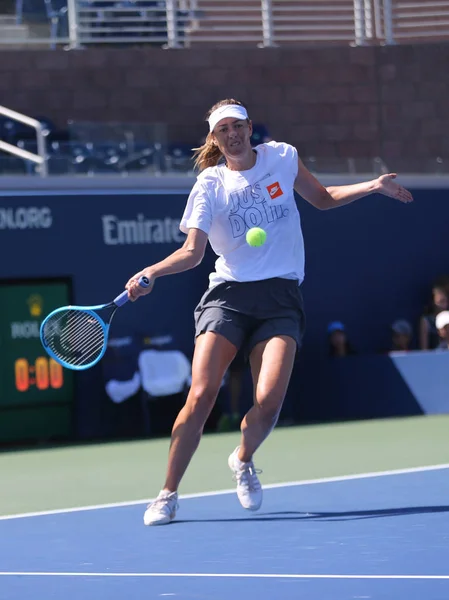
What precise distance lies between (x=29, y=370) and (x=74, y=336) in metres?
6.37

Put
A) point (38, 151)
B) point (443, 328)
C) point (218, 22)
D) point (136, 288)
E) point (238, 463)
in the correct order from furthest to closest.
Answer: point (218, 22), point (38, 151), point (443, 328), point (238, 463), point (136, 288)

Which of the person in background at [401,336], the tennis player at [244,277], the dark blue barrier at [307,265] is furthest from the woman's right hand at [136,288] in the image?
the person in background at [401,336]

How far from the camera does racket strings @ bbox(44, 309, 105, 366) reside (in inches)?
229

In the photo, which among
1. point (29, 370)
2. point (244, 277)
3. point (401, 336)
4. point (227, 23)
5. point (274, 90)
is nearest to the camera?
point (244, 277)

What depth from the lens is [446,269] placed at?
46.9 ft

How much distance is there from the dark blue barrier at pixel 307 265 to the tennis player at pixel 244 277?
635cm

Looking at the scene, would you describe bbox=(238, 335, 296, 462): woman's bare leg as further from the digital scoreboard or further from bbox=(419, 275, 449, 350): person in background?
bbox=(419, 275, 449, 350): person in background

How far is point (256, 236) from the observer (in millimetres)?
5711

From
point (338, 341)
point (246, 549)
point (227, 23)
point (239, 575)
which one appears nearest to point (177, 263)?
point (246, 549)

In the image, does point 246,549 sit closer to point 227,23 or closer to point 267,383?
point 267,383

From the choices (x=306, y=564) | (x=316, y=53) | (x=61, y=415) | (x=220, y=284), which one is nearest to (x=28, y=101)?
(x=316, y=53)

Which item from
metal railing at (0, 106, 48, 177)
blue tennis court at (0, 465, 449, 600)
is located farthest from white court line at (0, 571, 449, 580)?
metal railing at (0, 106, 48, 177)

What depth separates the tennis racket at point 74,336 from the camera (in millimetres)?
5801

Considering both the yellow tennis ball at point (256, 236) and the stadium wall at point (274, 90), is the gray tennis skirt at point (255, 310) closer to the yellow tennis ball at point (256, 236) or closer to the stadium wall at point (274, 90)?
the yellow tennis ball at point (256, 236)
